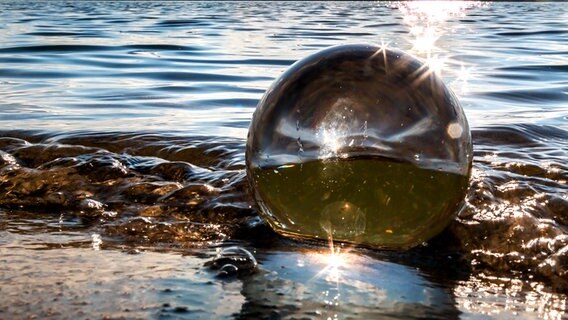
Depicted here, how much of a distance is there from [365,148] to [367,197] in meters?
0.17

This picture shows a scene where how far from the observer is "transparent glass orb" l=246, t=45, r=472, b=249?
9.62 feet

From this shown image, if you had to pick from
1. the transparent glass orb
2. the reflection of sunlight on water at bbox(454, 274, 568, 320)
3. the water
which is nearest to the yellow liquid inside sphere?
the transparent glass orb

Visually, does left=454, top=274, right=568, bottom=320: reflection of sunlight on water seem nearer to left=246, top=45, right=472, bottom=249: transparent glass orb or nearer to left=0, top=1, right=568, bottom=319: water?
left=0, top=1, right=568, bottom=319: water

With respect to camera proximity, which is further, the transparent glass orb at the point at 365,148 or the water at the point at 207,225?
the transparent glass orb at the point at 365,148

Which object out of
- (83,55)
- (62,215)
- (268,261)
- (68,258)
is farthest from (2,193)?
(83,55)

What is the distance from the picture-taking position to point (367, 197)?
297 cm

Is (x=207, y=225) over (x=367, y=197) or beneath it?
beneath

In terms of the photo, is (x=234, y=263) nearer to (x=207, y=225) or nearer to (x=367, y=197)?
(x=367, y=197)

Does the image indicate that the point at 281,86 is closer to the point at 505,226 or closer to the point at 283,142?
the point at 283,142

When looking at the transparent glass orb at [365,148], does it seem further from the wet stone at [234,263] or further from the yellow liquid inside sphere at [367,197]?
the wet stone at [234,263]

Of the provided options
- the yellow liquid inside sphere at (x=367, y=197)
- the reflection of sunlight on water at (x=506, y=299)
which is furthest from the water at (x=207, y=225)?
the yellow liquid inside sphere at (x=367, y=197)

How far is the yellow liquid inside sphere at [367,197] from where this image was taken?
2.96 meters

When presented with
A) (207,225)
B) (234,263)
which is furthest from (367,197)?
(207,225)

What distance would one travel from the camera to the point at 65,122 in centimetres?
690
